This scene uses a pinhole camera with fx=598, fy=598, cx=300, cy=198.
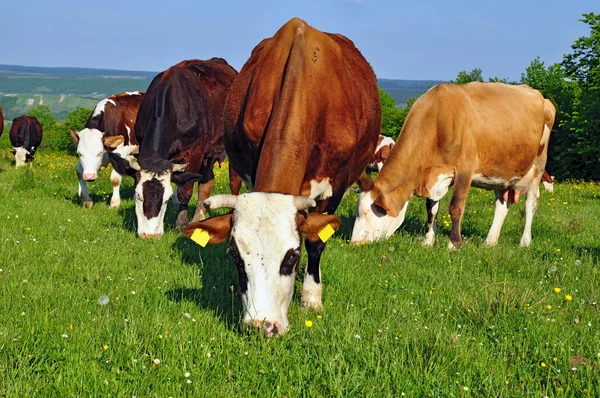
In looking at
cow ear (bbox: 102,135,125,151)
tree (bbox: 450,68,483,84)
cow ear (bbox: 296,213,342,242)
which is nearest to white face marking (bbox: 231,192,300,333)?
cow ear (bbox: 296,213,342,242)

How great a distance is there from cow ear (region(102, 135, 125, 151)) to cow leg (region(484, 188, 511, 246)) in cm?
750

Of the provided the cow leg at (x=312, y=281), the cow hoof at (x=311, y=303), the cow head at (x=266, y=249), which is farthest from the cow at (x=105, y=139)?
the cow head at (x=266, y=249)

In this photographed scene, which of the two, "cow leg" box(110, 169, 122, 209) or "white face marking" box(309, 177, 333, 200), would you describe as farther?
"cow leg" box(110, 169, 122, 209)

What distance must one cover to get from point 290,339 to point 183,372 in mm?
973

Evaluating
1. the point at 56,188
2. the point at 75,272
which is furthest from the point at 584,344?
the point at 56,188

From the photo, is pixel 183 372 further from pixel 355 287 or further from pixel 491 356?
pixel 355 287

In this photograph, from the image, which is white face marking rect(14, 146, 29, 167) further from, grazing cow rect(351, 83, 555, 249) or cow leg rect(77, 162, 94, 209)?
grazing cow rect(351, 83, 555, 249)

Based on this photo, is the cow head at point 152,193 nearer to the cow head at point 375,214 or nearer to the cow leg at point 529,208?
the cow head at point 375,214

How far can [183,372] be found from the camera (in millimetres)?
3943

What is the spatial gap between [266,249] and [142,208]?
5.00 metres

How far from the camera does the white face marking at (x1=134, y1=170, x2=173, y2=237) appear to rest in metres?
8.91

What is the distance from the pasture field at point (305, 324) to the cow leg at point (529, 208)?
128 centimetres

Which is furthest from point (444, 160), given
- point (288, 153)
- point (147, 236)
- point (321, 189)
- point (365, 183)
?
point (288, 153)

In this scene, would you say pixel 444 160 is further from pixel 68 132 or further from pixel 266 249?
pixel 68 132
